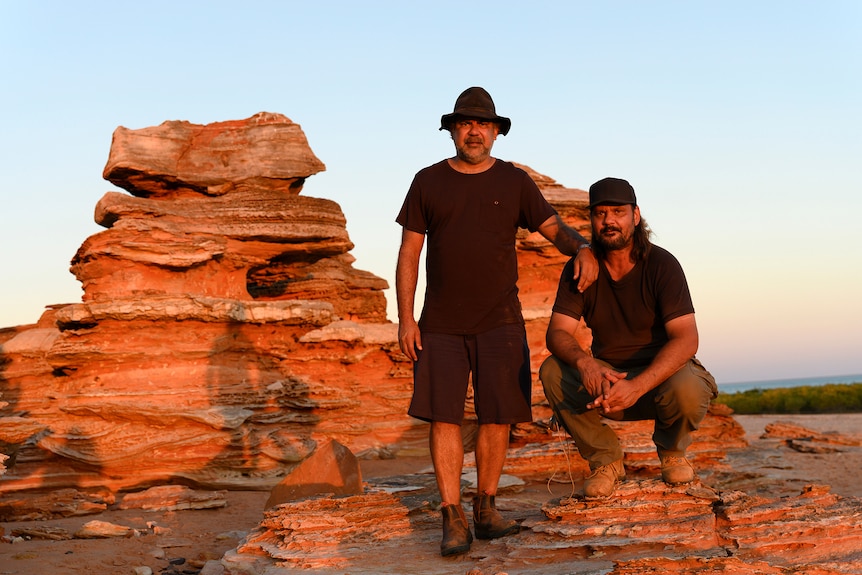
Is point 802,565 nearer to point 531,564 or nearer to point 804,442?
point 531,564

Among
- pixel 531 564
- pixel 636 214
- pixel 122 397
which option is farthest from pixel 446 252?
pixel 122 397

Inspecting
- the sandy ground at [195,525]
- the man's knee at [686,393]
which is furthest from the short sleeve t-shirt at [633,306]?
the sandy ground at [195,525]

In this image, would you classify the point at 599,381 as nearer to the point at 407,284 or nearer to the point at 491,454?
the point at 491,454

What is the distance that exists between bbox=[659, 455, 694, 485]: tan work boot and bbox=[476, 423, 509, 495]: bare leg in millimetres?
998

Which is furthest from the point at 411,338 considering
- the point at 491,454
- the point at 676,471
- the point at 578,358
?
the point at 676,471

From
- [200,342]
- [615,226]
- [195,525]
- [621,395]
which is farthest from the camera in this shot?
[200,342]

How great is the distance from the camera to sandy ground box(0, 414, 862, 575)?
7.27m

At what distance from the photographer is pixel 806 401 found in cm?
2597

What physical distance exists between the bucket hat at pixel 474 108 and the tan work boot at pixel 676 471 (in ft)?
7.86

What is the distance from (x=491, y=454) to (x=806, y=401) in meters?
23.0

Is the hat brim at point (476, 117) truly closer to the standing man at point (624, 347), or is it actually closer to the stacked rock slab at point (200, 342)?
the standing man at point (624, 347)

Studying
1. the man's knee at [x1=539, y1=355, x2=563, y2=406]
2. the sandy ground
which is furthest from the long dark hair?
the sandy ground

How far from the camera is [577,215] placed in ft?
53.1

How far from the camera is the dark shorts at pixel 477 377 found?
221 inches
